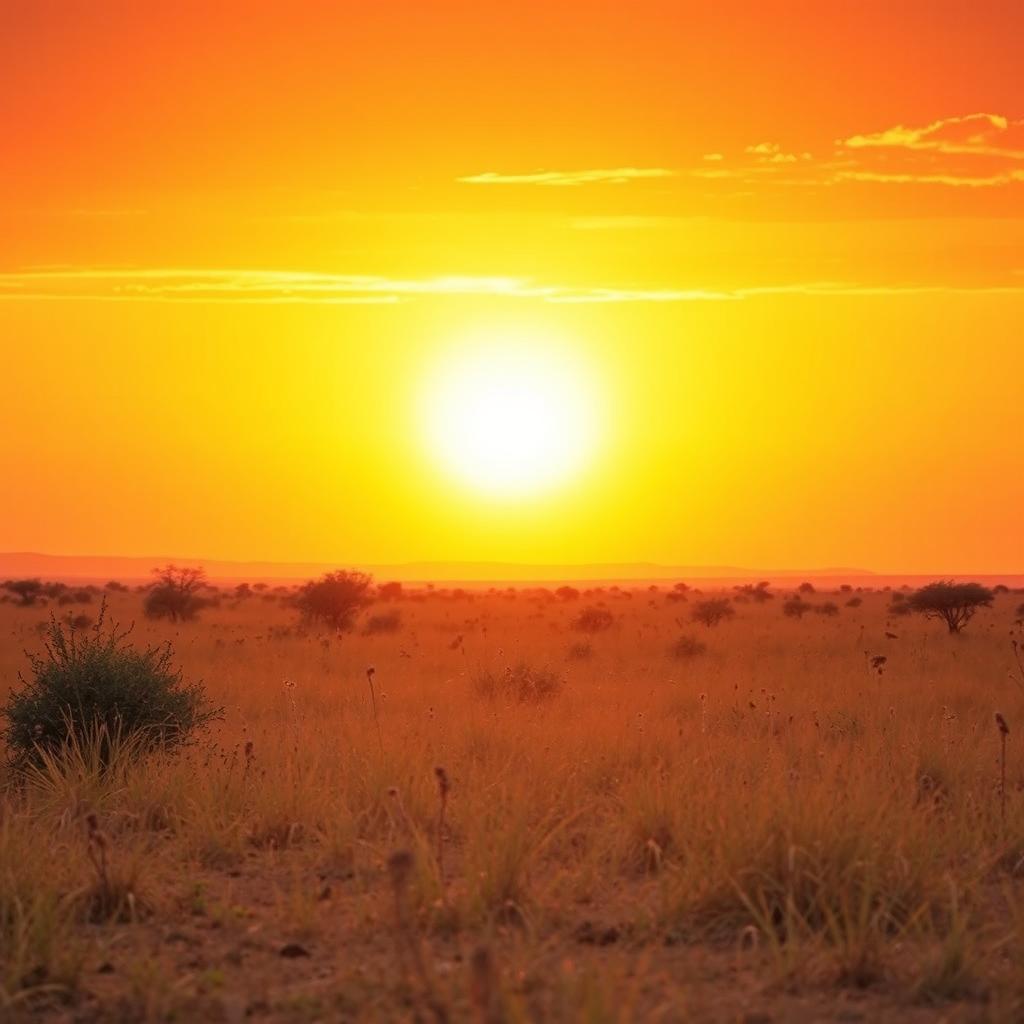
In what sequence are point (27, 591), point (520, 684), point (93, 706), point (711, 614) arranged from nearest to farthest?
point (93, 706), point (520, 684), point (711, 614), point (27, 591)

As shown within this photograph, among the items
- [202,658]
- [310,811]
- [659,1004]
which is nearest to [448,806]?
[310,811]

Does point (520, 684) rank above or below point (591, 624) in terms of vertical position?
below

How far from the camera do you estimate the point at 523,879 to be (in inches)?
324

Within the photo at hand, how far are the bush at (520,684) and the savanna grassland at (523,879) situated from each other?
5.61 meters

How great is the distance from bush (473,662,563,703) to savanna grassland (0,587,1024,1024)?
561 cm

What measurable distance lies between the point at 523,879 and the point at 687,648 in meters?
24.7

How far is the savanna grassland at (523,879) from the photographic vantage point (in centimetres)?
655

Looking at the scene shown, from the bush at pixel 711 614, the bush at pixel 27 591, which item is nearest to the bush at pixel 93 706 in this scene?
the bush at pixel 711 614

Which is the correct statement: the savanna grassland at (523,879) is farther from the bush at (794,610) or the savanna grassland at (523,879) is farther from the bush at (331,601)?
the bush at (794,610)

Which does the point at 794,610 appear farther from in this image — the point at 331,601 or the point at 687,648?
the point at 687,648

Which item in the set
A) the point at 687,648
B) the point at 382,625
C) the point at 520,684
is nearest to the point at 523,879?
the point at 520,684

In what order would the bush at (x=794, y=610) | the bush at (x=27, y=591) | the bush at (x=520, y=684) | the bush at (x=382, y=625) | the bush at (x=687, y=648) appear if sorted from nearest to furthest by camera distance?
the bush at (x=520, y=684) → the bush at (x=687, y=648) → the bush at (x=382, y=625) → the bush at (x=794, y=610) → the bush at (x=27, y=591)

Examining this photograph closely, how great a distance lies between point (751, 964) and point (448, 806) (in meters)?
3.73

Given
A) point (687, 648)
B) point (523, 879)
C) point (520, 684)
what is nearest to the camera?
point (523, 879)
